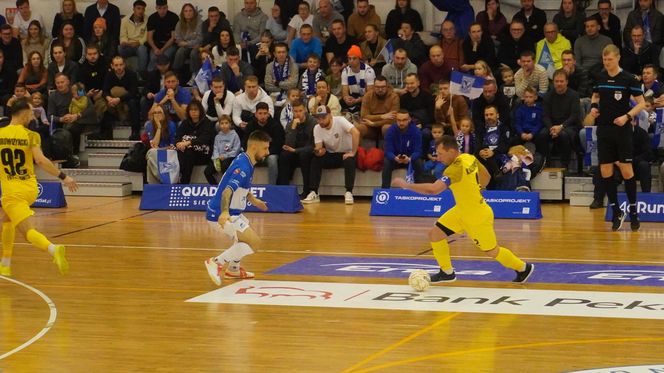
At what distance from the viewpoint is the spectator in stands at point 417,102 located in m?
20.2

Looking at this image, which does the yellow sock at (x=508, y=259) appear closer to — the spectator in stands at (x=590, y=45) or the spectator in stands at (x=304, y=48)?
the spectator in stands at (x=590, y=45)

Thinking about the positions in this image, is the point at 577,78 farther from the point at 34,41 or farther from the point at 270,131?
the point at 34,41

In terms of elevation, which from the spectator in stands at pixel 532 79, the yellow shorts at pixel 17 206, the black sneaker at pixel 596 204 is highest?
the spectator in stands at pixel 532 79

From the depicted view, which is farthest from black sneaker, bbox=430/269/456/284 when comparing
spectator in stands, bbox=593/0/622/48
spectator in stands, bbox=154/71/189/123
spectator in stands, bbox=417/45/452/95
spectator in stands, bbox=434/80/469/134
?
spectator in stands, bbox=593/0/622/48

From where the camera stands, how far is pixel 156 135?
20.8 meters

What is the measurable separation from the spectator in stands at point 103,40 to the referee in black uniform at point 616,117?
1145 centimetres

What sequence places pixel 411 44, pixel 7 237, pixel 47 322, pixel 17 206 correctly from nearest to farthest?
pixel 47 322 < pixel 17 206 < pixel 7 237 < pixel 411 44

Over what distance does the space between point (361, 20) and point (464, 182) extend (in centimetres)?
1165

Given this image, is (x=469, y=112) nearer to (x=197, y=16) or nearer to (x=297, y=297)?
(x=197, y=16)

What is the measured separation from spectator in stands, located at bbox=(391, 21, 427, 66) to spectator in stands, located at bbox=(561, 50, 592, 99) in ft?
9.51

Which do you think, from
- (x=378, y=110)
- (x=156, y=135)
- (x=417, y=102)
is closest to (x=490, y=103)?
(x=417, y=102)

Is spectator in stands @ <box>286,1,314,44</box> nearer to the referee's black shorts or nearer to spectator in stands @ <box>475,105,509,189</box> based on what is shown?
spectator in stands @ <box>475,105,509,189</box>

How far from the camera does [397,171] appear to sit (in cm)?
1975

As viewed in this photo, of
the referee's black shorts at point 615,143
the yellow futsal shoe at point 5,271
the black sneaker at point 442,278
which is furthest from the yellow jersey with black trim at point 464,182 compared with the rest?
the yellow futsal shoe at point 5,271
